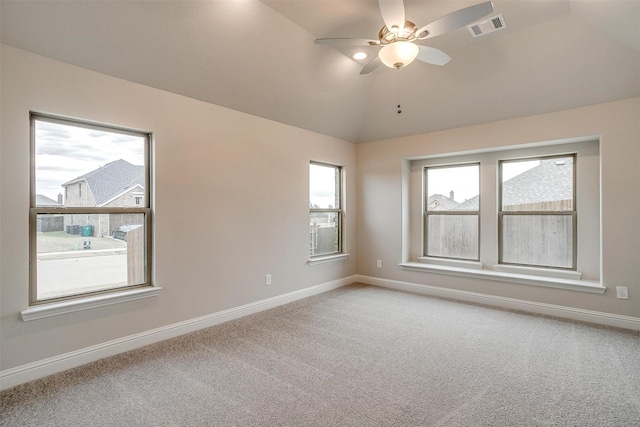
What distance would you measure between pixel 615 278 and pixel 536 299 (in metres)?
0.79

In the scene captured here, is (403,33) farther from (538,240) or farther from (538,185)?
(538,240)

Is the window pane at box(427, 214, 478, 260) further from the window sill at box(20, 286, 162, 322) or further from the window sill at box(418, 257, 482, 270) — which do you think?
the window sill at box(20, 286, 162, 322)

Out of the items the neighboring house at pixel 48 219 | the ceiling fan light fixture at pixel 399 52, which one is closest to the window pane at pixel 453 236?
the ceiling fan light fixture at pixel 399 52

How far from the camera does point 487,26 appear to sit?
291 centimetres

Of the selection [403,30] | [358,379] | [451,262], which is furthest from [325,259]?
[403,30]

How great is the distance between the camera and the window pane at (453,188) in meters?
4.60

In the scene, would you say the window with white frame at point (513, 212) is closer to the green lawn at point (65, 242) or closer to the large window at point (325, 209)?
the large window at point (325, 209)

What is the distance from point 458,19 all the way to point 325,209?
3.18 meters

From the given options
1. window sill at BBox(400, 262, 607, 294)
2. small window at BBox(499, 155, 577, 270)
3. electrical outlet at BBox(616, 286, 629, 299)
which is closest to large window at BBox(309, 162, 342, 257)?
window sill at BBox(400, 262, 607, 294)

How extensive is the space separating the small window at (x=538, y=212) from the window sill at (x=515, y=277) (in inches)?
10.9

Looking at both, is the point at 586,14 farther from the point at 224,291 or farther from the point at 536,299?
the point at 224,291

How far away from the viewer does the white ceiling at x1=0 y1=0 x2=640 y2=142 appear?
7.88 feet

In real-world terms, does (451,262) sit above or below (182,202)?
below

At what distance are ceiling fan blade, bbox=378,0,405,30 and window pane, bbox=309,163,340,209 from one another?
2599 millimetres
